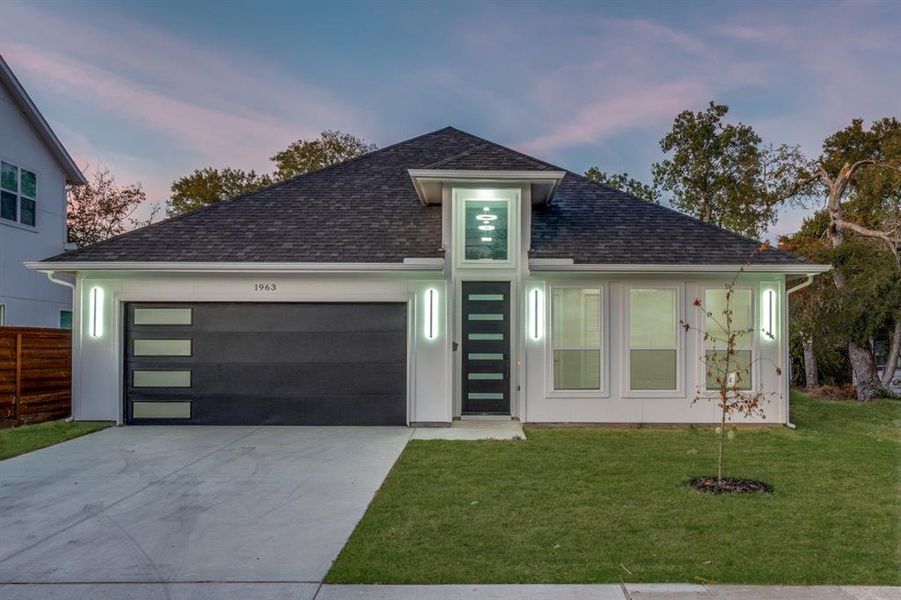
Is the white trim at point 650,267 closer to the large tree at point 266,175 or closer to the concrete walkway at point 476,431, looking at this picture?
the concrete walkway at point 476,431

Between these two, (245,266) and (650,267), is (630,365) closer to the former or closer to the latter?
(650,267)

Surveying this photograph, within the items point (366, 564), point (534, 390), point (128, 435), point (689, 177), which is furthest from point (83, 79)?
point (689, 177)

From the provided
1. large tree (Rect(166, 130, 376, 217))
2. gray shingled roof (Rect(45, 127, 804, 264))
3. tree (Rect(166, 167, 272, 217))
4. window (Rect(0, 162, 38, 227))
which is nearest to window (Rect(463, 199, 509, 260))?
gray shingled roof (Rect(45, 127, 804, 264))

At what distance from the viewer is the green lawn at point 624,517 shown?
3.61m

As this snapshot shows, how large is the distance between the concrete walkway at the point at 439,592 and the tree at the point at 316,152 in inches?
878

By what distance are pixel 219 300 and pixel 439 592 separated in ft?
23.2

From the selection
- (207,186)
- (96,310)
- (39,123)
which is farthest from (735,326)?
(207,186)

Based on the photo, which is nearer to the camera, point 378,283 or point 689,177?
point 378,283

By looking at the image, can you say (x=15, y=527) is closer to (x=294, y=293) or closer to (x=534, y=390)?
(x=294, y=293)

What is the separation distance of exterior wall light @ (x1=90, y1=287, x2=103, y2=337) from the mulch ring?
29.0ft

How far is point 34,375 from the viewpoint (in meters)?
9.14

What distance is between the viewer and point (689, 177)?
21844 mm

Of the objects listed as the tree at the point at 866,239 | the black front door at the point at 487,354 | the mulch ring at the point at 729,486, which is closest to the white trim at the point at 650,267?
the black front door at the point at 487,354

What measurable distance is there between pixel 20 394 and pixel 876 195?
19670mm
